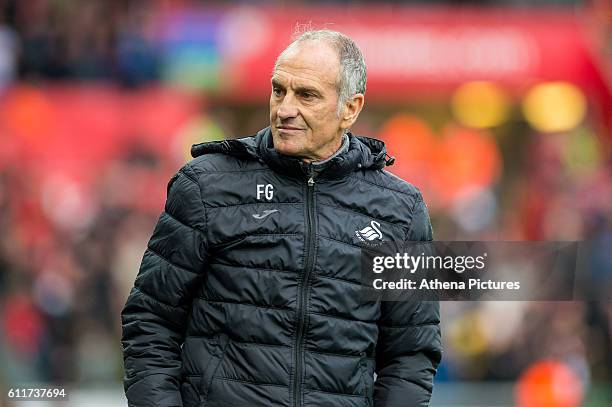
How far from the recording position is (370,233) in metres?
4.10

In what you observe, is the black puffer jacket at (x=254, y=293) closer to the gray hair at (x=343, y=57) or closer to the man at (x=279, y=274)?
the man at (x=279, y=274)

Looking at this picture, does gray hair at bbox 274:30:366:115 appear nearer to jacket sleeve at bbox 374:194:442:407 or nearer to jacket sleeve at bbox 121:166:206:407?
jacket sleeve at bbox 374:194:442:407

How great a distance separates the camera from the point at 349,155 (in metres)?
4.12

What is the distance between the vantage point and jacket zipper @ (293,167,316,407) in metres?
3.90

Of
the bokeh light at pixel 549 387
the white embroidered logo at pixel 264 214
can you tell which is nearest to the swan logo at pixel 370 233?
the white embroidered logo at pixel 264 214

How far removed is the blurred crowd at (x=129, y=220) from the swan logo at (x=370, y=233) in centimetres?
541

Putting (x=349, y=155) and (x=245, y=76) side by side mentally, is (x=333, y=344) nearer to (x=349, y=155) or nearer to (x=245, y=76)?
(x=349, y=155)

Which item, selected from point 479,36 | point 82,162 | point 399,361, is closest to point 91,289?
point 82,162

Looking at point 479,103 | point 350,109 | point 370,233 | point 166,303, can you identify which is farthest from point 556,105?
point 166,303

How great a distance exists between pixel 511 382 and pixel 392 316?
7.30m

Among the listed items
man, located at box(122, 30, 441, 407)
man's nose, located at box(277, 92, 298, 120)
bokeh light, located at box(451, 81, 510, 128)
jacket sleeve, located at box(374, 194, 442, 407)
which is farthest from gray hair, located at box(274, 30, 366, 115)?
bokeh light, located at box(451, 81, 510, 128)

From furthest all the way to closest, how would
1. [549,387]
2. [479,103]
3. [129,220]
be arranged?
[479,103] → [129,220] → [549,387]

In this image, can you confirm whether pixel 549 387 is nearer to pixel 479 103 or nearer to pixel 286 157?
pixel 479 103

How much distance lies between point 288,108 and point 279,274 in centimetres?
48
